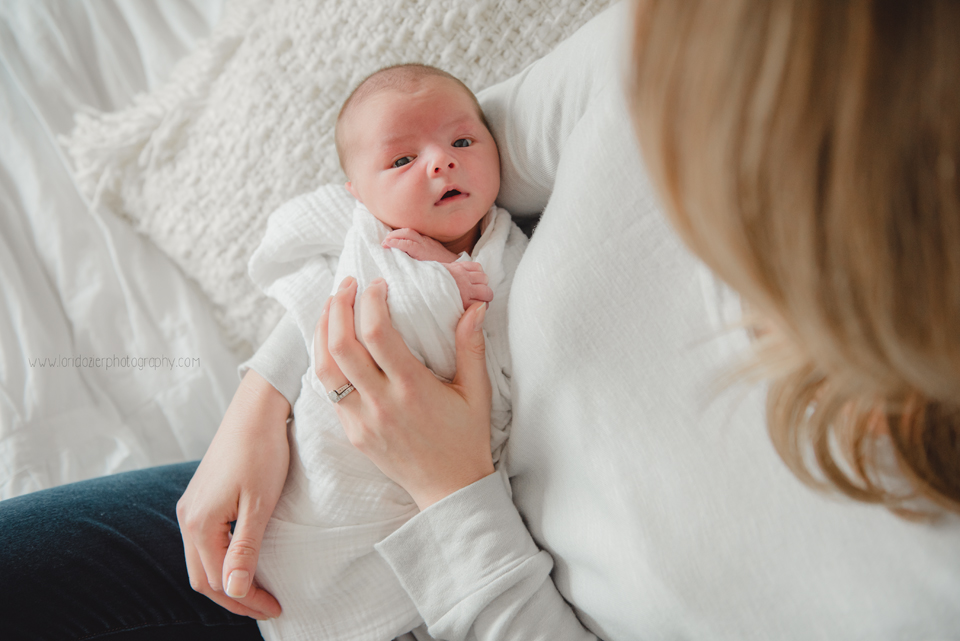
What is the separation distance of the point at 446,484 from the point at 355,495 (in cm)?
13

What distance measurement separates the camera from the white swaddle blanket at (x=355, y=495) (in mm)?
729

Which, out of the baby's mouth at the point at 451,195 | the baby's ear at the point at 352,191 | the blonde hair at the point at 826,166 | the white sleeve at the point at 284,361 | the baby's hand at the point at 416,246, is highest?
the blonde hair at the point at 826,166

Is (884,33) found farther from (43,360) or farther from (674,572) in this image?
(43,360)

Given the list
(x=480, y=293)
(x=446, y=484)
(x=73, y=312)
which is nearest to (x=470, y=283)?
(x=480, y=293)

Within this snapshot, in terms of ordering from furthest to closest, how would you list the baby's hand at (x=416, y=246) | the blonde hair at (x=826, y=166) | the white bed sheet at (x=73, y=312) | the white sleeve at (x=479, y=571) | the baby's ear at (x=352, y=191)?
the white bed sheet at (x=73, y=312)
the baby's ear at (x=352, y=191)
the baby's hand at (x=416, y=246)
the white sleeve at (x=479, y=571)
the blonde hair at (x=826, y=166)

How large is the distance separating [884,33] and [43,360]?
1.26 meters

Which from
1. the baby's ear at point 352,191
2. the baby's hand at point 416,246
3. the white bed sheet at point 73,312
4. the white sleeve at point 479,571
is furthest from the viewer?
the white bed sheet at point 73,312

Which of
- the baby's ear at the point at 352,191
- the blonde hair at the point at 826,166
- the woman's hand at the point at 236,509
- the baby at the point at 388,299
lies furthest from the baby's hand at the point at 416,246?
the blonde hair at the point at 826,166

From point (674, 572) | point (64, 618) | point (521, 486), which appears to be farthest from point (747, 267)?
point (64, 618)

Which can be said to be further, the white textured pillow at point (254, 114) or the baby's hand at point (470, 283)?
the white textured pillow at point (254, 114)

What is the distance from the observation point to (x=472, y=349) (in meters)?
0.71

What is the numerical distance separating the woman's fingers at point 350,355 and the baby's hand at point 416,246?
0.12 metres

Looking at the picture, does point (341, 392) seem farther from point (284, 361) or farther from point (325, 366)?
point (284, 361)

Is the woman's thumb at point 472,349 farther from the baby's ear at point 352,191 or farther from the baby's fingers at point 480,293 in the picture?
the baby's ear at point 352,191
